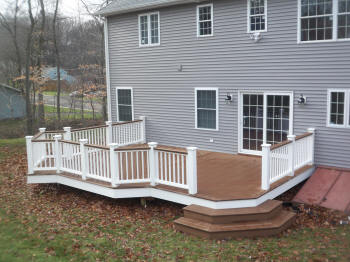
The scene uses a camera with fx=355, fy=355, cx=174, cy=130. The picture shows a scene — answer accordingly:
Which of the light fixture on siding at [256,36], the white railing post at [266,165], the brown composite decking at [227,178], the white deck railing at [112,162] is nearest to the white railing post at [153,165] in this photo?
the white deck railing at [112,162]

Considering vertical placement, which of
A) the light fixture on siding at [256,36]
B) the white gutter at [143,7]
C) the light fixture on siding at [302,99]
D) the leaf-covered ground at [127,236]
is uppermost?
the white gutter at [143,7]

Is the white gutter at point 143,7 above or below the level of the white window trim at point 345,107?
above

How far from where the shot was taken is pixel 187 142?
38.6 feet

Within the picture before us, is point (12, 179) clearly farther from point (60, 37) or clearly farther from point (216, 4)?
point (60, 37)

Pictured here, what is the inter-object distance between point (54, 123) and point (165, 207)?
621 inches

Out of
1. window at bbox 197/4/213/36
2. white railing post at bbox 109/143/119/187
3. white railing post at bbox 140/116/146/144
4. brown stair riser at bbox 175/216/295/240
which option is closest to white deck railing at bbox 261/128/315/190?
brown stair riser at bbox 175/216/295/240

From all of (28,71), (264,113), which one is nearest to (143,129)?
(264,113)

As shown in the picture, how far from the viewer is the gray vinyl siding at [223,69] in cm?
891

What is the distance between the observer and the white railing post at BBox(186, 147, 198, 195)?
7057 mm

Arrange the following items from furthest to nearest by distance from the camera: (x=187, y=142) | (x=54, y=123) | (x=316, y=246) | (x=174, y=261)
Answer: (x=54, y=123)
(x=187, y=142)
(x=316, y=246)
(x=174, y=261)

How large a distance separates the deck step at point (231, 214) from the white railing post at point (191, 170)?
428 millimetres

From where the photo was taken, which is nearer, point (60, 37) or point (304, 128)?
point (304, 128)

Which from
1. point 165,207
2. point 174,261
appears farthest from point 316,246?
point 165,207

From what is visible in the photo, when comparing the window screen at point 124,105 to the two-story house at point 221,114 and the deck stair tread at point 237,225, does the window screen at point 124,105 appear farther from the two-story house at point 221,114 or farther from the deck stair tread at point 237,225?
the deck stair tread at point 237,225
